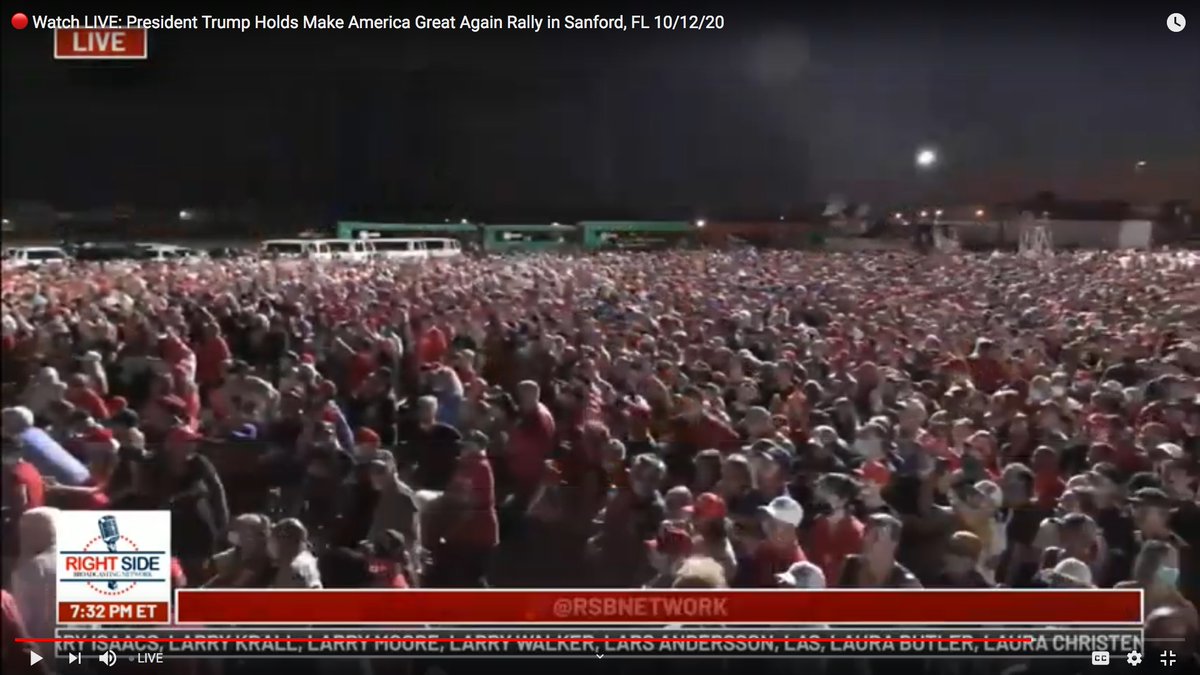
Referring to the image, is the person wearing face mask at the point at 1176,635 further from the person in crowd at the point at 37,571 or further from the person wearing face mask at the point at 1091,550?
the person in crowd at the point at 37,571

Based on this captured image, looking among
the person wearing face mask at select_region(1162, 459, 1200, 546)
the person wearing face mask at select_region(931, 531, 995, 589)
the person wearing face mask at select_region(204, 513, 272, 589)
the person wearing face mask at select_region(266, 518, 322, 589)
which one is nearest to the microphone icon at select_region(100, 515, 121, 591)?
the person wearing face mask at select_region(204, 513, 272, 589)

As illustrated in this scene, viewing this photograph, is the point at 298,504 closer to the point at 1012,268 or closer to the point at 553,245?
the point at 553,245

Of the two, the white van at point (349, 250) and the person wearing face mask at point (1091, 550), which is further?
the white van at point (349, 250)

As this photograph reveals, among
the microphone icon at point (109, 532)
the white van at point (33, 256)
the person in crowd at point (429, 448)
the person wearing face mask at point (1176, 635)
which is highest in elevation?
the white van at point (33, 256)

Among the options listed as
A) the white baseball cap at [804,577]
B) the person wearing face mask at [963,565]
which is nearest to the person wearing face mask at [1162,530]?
the person wearing face mask at [963,565]

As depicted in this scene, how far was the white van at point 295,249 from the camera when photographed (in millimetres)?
2773

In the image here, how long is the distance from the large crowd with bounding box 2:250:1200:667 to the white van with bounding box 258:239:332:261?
27 millimetres

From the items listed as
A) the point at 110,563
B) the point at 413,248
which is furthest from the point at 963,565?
the point at 110,563

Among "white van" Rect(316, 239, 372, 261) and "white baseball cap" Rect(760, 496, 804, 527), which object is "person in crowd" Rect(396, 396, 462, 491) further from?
"white baseball cap" Rect(760, 496, 804, 527)

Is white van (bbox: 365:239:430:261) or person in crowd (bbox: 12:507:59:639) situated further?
white van (bbox: 365:239:430:261)

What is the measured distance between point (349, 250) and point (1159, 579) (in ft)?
5.84

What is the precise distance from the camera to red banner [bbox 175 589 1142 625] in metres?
2.65

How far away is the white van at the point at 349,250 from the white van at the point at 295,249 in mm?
10

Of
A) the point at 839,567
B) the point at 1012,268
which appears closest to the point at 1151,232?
the point at 1012,268
